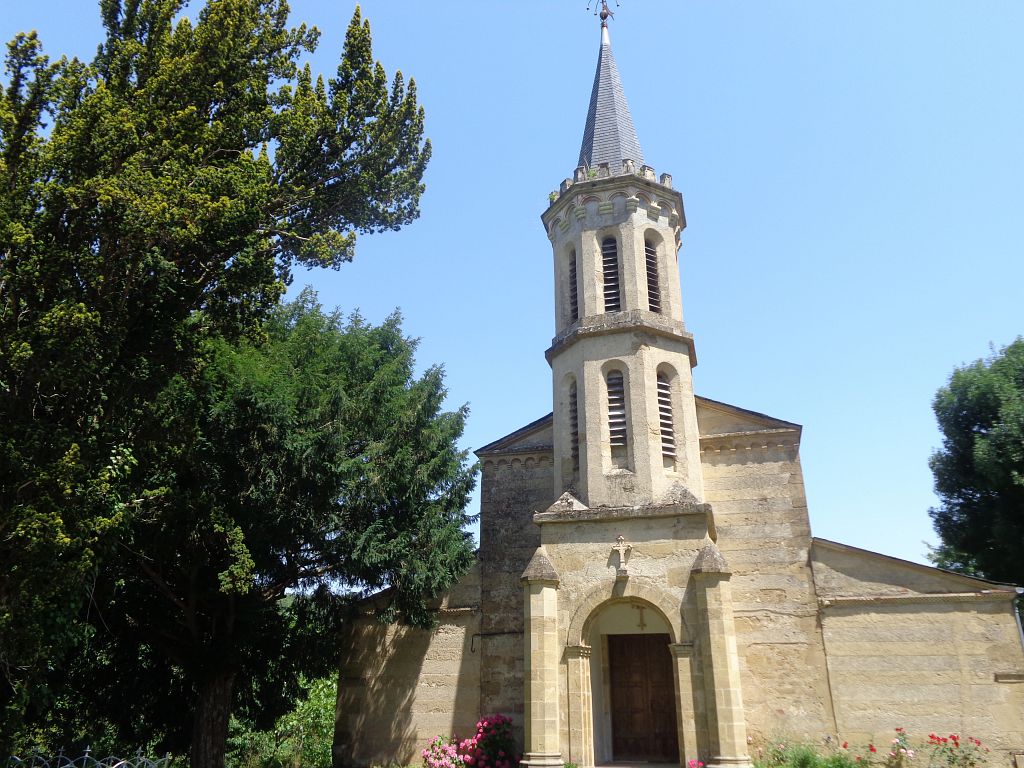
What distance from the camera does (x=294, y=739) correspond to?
104 feet

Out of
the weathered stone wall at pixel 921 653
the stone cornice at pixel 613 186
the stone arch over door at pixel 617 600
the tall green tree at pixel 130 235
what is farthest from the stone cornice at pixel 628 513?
the stone cornice at pixel 613 186

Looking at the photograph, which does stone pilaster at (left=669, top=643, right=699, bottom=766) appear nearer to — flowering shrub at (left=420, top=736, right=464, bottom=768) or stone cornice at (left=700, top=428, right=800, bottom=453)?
flowering shrub at (left=420, top=736, right=464, bottom=768)

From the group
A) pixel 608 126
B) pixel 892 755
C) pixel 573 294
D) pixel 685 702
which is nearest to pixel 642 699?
pixel 685 702

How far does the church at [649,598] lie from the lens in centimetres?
1546

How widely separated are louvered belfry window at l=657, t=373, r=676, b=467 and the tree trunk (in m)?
11.3

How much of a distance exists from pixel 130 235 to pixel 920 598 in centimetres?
1783

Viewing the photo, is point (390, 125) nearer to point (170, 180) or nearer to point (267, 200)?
point (267, 200)

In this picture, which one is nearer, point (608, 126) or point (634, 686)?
point (634, 686)

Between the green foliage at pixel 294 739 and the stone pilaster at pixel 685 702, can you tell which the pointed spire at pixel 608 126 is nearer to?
the stone pilaster at pixel 685 702

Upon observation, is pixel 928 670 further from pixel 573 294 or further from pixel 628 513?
pixel 573 294

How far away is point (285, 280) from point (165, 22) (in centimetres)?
499

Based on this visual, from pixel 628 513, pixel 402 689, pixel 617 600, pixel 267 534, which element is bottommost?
pixel 402 689

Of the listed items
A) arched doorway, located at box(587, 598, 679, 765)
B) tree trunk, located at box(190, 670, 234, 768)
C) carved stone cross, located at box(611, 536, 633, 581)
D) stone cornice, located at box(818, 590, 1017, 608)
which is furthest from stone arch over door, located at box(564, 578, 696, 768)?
tree trunk, located at box(190, 670, 234, 768)

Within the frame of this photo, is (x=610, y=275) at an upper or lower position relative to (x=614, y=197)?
lower
